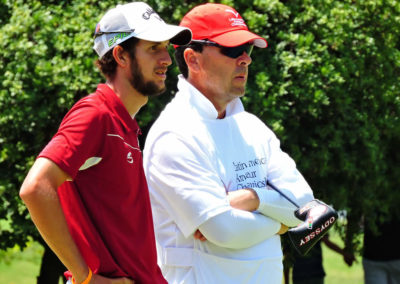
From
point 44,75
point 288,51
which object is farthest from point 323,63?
point 44,75

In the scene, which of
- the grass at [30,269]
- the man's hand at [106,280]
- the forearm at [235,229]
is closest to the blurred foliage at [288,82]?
the forearm at [235,229]

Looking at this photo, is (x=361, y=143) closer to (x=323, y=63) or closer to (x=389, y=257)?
(x=323, y=63)

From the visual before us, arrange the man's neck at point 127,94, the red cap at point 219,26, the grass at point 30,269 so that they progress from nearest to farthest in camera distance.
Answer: the man's neck at point 127,94 → the red cap at point 219,26 → the grass at point 30,269

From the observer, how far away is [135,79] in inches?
121

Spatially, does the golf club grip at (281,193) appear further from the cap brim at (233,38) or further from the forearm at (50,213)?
the forearm at (50,213)

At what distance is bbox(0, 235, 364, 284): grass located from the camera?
414 inches

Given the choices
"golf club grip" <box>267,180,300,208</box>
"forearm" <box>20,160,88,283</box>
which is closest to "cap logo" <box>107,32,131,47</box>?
"forearm" <box>20,160,88,283</box>

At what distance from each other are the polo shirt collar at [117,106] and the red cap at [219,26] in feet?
3.31

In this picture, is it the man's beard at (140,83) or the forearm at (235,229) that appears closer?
the man's beard at (140,83)

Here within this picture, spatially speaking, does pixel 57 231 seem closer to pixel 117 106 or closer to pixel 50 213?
pixel 50 213

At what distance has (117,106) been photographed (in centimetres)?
296

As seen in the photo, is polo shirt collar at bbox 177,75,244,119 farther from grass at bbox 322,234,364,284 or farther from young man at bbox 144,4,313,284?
grass at bbox 322,234,364,284

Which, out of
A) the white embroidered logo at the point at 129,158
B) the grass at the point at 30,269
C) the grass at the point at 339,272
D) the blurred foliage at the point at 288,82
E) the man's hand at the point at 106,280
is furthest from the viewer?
the grass at the point at 339,272

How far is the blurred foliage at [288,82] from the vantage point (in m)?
5.49
